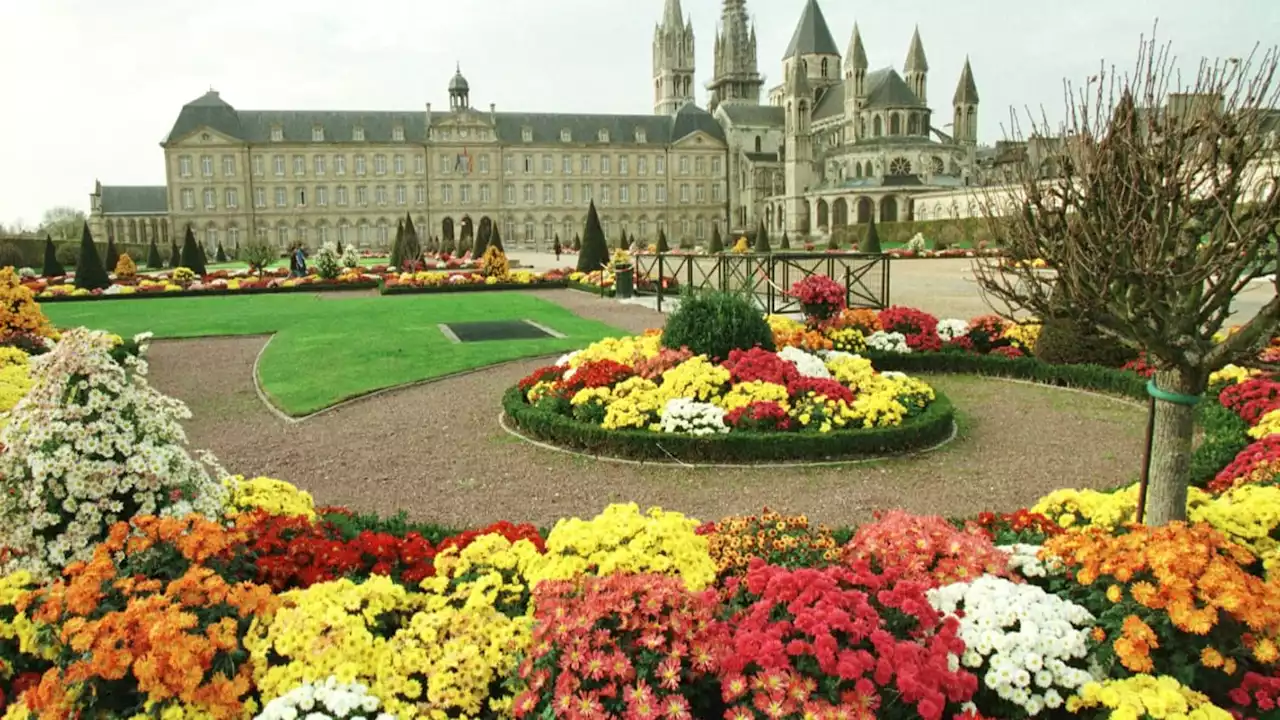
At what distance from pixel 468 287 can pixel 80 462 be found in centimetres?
2372

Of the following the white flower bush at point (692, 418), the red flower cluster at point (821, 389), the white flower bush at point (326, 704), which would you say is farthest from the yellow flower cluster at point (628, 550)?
the red flower cluster at point (821, 389)

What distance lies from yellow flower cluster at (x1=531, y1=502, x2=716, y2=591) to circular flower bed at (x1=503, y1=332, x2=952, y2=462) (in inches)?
141

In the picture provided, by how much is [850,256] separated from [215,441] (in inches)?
399

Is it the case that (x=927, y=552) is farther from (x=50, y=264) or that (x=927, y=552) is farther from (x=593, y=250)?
(x=50, y=264)

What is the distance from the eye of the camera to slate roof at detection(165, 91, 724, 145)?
6656 cm

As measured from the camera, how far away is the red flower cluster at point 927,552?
12.2ft

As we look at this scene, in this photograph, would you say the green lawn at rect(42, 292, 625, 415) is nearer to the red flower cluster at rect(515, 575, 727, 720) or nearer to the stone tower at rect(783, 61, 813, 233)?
the red flower cluster at rect(515, 575, 727, 720)

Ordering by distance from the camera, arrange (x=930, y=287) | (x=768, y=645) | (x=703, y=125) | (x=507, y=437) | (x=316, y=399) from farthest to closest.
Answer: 1. (x=703, y=125)
2. (x=930, y=287)
3. (x=316, y=399)
4. (x=507, y=437)
5. (x=768, y=645)

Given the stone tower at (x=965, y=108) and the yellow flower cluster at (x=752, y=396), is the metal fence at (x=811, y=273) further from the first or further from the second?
the stone tower at (x=965, y=108)

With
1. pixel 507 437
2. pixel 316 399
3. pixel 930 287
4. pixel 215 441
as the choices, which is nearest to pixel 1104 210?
pixel 507 437

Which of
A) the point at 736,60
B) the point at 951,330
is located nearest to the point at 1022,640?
the point at 951,330

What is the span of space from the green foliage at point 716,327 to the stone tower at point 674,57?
85.1 m

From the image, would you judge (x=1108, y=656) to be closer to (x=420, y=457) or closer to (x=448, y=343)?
(x=420, y=457)

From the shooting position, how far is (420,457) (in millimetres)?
7945
